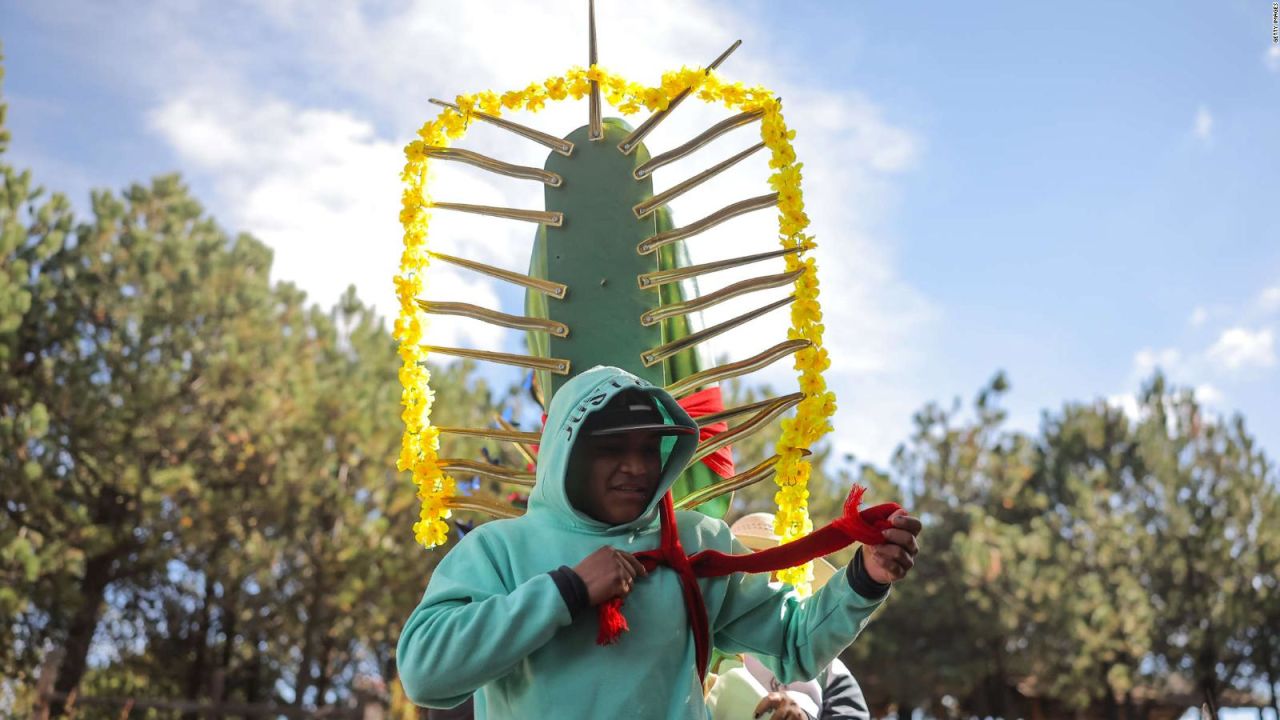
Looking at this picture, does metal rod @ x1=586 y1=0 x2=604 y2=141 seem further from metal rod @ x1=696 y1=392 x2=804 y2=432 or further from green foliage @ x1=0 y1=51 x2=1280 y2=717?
green foliage @ x1=0 y1=51 x2=1280 y2=717

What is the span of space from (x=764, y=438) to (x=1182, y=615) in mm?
6760

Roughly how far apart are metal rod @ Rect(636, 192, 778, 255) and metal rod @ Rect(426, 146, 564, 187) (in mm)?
318

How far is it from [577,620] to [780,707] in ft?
4.06

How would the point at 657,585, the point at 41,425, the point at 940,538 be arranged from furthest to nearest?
the point at 940,538 < the point at 41,425 < the point at 657,585

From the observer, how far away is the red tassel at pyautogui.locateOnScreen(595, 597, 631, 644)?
204 centimetres

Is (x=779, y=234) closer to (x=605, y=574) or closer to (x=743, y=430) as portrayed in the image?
(x=743, y=430)

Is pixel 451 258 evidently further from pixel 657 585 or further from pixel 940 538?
pixel 940 538

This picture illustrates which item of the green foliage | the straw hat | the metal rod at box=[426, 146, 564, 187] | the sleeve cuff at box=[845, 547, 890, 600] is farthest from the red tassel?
the green foliage

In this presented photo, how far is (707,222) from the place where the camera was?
9.66ft

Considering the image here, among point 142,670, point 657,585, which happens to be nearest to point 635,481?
point 657,585

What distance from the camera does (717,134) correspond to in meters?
3.03

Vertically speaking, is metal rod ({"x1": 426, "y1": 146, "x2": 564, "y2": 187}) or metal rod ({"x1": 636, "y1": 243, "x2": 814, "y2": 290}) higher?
metal rod ({"x1": 426, "y1": 146, "x2": 564, "y2": 187})

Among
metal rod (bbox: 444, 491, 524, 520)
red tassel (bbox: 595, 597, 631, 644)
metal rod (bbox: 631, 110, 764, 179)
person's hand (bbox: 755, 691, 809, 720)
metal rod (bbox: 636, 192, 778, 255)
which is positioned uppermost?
metal rod (bbox: 631, 110, 764, 179)

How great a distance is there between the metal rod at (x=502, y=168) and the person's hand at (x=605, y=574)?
4.17 feet
